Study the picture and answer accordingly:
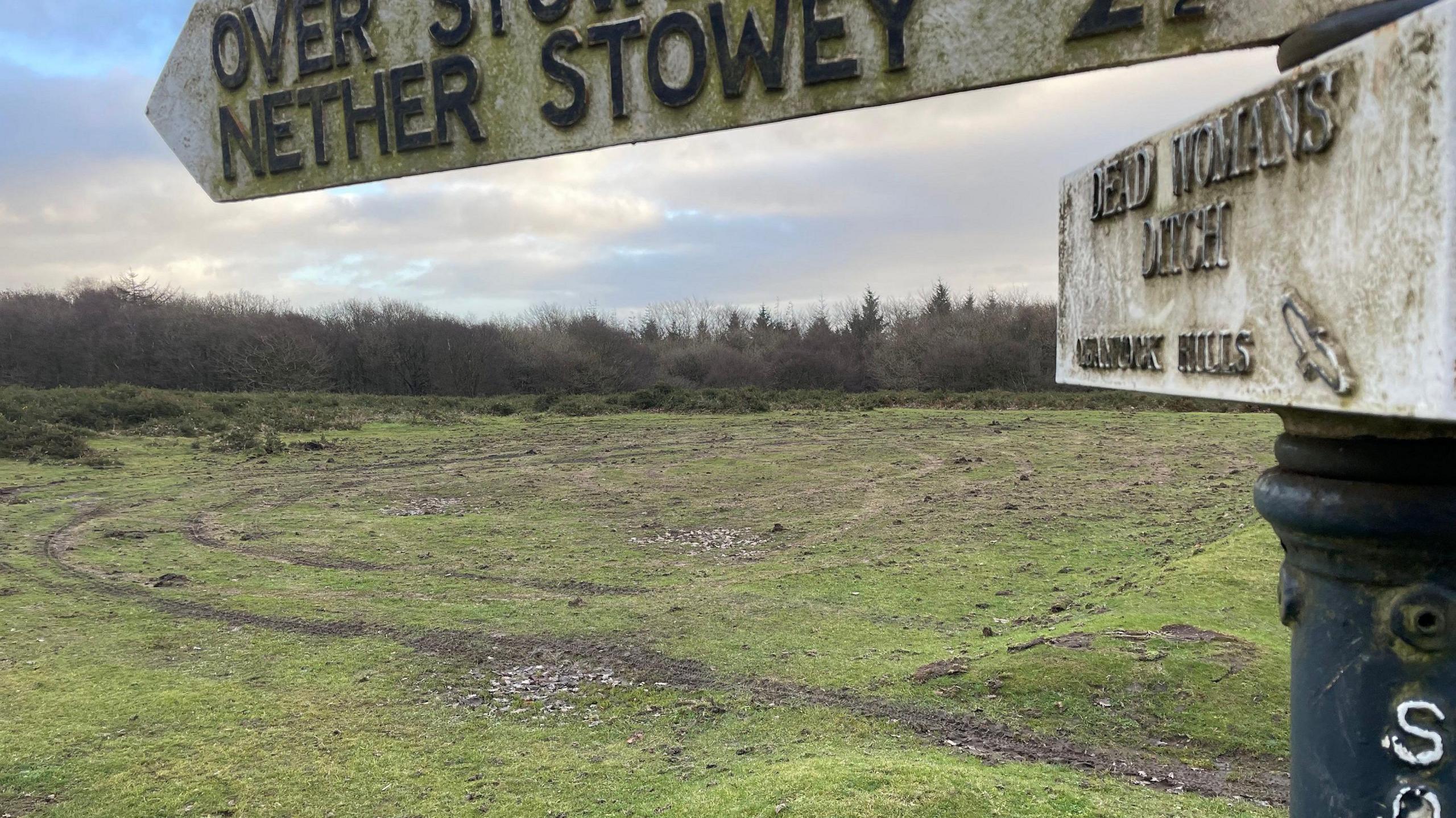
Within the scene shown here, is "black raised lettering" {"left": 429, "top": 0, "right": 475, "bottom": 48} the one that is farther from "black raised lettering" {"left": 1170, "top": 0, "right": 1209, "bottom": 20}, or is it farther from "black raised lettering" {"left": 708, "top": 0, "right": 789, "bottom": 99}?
"black raised lettering" {"left": 1170, "top": 0, "right": 1209, "bottom": 20}

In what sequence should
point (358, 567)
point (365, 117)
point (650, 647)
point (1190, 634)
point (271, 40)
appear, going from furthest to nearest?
point (358, 567)
point (650, 647)
point (1190, 634)
point (271, 40)
point (365, 117)

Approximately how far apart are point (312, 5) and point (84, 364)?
39416 mm

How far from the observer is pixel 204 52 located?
8.05ft

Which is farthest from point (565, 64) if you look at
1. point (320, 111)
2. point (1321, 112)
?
point (1321, 112)

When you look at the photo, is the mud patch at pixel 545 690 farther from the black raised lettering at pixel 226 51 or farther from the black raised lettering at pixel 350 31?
the black raised lettering at pixel 350 31

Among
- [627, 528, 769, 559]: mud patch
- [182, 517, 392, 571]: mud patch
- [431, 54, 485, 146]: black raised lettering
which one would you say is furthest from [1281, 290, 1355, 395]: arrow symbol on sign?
[182, 517, 392, 571]: mud patch

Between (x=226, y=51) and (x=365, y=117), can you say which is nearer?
(x=365, y=117)

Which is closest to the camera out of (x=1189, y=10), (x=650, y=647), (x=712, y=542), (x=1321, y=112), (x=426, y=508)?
(x=1321, y=112)

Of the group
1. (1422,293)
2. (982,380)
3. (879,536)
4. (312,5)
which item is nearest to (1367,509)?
(1422,293)

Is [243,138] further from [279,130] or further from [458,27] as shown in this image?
[458,27]

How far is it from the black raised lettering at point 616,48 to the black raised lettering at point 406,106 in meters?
0.47

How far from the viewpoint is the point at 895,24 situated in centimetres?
175

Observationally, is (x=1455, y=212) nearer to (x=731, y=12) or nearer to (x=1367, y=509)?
(x=1367, y=509)

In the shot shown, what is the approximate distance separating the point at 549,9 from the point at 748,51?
0.48m
